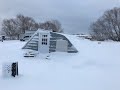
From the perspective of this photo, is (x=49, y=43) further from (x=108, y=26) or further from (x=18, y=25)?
(x=18, y=25)

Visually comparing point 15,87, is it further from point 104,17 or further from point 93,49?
point 104,17

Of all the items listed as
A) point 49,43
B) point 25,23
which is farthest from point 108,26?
point 49,43

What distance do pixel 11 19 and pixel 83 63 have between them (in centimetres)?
6086

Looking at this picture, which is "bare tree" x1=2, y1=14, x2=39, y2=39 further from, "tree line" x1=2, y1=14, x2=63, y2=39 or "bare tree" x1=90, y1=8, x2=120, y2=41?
"bare tree" x1=90, y1=8, x2=120, y2=41

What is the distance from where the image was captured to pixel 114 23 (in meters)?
62.4

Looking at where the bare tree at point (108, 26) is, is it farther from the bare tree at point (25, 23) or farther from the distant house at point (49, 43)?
the distant house at point (49, 43)

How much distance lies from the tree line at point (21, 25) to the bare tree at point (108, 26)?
13.5m

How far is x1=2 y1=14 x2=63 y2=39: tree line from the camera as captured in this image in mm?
72250

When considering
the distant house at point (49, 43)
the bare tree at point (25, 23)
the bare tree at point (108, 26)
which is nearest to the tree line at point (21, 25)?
the bare tree at point (25, 23)

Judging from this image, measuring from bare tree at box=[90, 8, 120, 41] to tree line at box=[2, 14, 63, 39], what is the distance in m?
13.5

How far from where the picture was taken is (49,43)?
829 inches

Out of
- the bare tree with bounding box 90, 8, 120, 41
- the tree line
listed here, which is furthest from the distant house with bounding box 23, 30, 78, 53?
the tree line

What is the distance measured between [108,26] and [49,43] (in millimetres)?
44911

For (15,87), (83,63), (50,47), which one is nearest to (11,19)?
(50,47)
